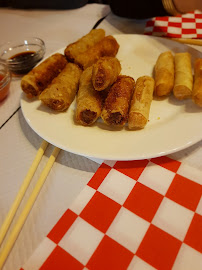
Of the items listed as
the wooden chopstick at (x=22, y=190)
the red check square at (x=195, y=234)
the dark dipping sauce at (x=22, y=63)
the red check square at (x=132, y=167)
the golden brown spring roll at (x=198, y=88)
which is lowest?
the wooden chopstick at (x=22, y=190)

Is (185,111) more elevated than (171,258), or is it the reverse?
(185,111)

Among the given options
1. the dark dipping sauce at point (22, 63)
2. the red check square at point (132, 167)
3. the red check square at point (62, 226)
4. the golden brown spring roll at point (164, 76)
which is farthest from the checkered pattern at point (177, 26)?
the red check square at point (62, 226)

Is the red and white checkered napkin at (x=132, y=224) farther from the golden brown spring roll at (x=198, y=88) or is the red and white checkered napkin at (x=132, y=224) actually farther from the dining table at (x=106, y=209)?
the golden brown spring roll at (x=198, y=88)

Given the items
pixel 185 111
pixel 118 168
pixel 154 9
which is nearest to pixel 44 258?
pixel 118 168

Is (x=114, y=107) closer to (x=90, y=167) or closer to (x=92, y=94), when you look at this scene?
(x=92, y=94)

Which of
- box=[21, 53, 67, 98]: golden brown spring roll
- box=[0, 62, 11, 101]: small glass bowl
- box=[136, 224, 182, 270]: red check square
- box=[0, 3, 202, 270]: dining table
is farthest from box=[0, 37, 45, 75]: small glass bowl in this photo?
box=[136, 224, 182, 270]: red check square

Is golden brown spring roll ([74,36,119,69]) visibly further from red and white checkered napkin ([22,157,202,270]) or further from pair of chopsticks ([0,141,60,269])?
red and white checkered napkin ([22,157,202,270])
